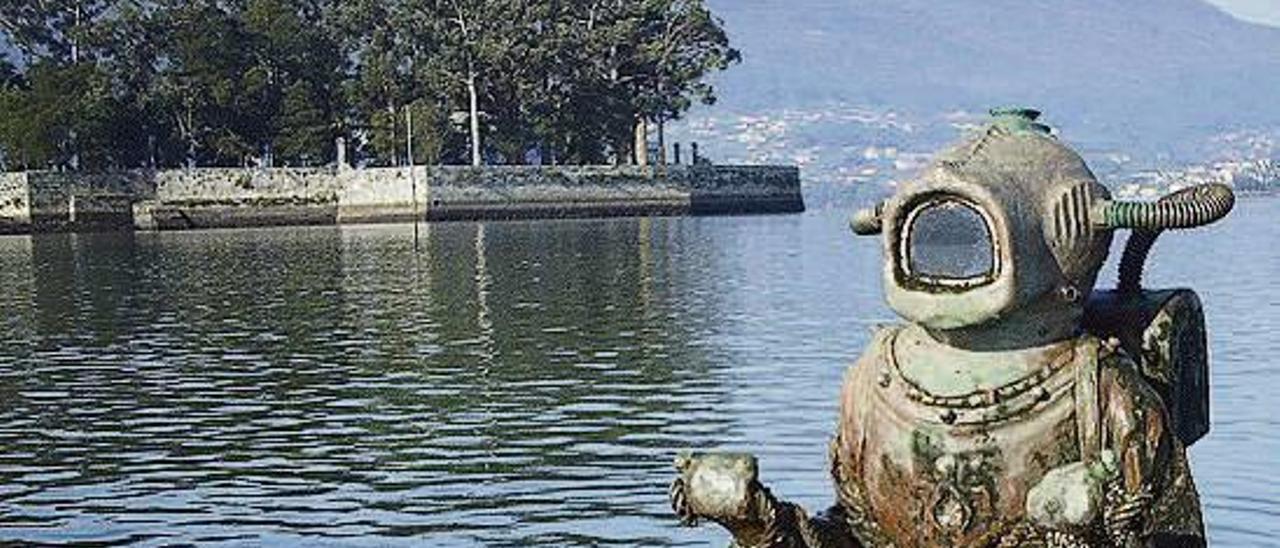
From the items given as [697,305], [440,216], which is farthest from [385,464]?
[440,216]

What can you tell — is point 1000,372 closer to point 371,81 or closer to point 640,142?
point 371,81

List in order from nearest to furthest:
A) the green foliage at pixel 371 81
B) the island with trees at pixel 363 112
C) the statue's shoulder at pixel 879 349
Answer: the statue's shoulder at pixel 879 349, the island with trees at pixel 363 112, the green foliage at pixel 371 81

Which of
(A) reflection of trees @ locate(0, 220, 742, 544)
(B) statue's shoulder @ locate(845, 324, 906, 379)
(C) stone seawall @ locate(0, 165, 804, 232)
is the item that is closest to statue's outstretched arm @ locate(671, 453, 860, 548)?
(B) statue's shoulder @ locate(845, 324, 906, 379)

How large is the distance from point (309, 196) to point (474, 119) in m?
8.15

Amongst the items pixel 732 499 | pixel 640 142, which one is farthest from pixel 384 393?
pixel 640 142

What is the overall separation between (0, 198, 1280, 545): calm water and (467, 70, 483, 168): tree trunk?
52783 mm

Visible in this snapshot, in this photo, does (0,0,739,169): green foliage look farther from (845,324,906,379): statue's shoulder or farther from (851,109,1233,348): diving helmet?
(851,109,1233,348): diving helmet

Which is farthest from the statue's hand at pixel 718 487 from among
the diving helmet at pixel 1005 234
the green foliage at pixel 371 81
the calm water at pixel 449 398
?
the green foliage at pixel 371 81

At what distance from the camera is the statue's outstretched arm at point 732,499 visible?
507cm

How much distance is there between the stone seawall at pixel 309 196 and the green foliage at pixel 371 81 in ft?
12.5

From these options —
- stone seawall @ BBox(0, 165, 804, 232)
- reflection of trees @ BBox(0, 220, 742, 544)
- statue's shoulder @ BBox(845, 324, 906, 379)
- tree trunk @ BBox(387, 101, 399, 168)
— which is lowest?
stone seawall @ BBox(0, 165, 804, 232)

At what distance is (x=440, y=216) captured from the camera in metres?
94.0

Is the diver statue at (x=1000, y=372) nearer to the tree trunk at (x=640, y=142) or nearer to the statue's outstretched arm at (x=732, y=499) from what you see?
the statue's outstretched arm at (x=732, y=499)

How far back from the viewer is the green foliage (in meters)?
101
